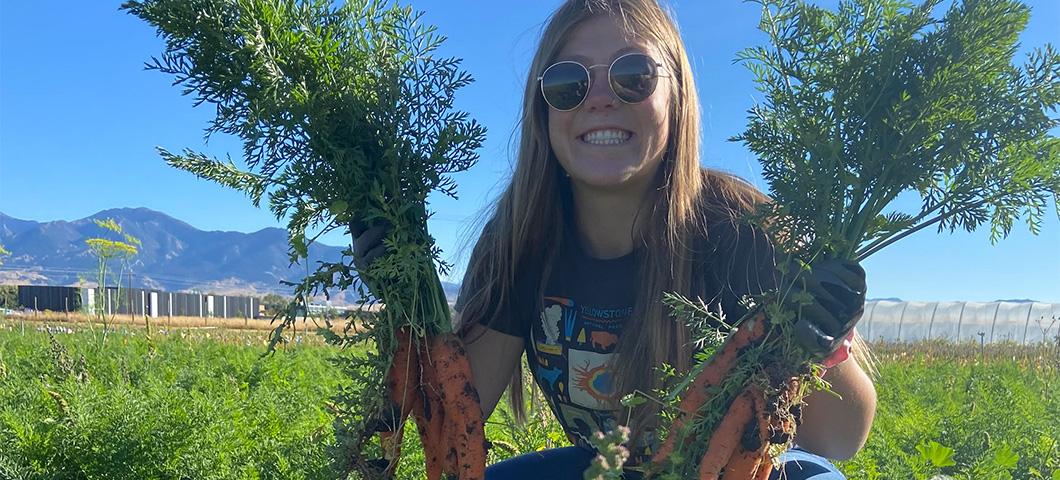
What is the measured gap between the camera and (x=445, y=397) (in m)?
1.59

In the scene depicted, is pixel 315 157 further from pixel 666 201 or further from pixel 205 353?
pixel 205 353

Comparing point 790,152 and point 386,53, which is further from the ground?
point 386,53

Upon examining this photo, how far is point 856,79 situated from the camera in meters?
1.26

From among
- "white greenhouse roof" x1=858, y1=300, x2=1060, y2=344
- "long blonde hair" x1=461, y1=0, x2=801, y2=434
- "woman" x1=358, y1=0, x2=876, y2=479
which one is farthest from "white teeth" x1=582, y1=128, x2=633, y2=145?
"white greenhouse roof" x1=858, y1=300, x2=1060, y2=344

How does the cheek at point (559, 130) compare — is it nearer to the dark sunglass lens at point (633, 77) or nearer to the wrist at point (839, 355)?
the dark sunglass lens at point (633, 77)

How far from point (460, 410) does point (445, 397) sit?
0.16 feet

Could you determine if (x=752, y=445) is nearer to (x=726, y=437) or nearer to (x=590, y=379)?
(x=726, y=437)

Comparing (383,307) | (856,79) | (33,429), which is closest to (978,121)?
(856,79)

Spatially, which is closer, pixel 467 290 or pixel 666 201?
pixel 666 201

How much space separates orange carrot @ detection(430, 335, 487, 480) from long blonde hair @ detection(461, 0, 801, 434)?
381 mm

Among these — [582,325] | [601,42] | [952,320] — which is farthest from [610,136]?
[952,320]

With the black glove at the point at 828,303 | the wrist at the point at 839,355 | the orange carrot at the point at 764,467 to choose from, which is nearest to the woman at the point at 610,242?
the wrist at the point at 839,355

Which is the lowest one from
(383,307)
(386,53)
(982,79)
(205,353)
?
(205,353)

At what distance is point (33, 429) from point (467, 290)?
1743 millimetres
